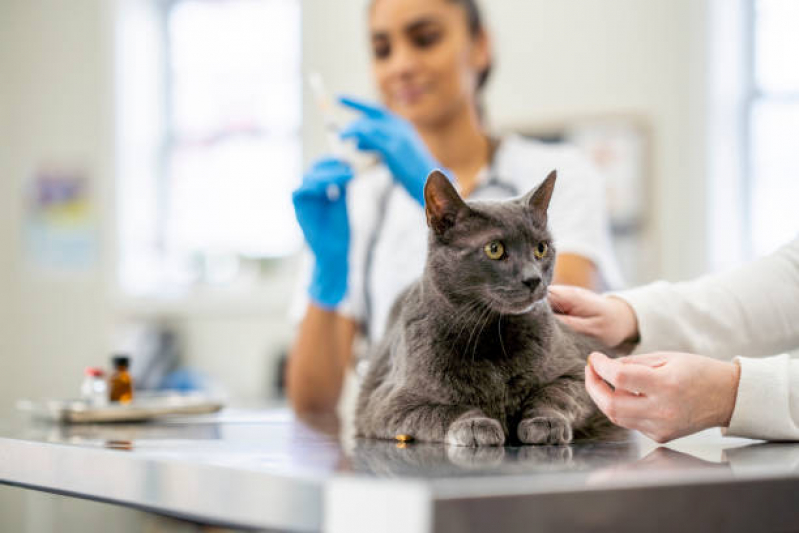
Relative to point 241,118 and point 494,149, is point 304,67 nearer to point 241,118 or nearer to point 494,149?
point 241,118

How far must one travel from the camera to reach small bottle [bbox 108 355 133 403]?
4.48 ft

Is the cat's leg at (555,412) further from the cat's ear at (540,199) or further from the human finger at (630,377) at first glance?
the cat's ear at (540,199)

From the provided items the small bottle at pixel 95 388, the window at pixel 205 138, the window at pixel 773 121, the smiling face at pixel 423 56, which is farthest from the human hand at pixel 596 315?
the window at pixel 205 138

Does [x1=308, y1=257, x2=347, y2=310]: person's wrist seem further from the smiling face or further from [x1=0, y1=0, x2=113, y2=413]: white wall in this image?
[x1=0, y1=0, x2=113, y2=413]: white wall

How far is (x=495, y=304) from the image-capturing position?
0.87 m

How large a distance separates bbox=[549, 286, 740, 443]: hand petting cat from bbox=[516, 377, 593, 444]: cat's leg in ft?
0.12

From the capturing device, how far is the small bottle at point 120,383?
53.7 inches

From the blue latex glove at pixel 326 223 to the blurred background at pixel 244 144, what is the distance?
6.15 ft

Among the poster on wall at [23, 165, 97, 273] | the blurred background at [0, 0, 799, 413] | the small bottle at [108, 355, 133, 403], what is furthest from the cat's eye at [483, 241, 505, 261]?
the poster on wall at [23, 165, 97, 273]

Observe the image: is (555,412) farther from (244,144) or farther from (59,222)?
(59,222)

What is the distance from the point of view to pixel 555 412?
2.77 ft

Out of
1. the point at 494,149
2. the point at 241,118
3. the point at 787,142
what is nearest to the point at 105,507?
the point at 494,149

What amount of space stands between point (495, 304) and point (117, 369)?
0.76 meters

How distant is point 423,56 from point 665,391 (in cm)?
134
